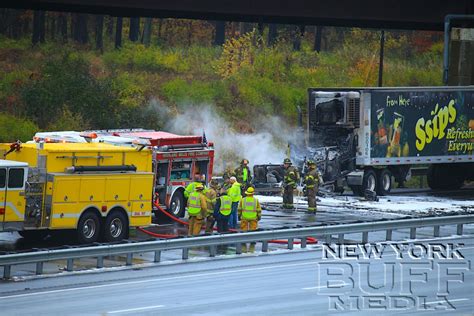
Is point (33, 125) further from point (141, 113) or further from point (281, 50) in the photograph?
point (281, 50)

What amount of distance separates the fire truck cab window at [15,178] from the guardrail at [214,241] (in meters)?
2.75

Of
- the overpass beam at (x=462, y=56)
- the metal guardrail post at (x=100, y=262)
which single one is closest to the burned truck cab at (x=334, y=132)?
the overpass beam at (x=462, y=56)

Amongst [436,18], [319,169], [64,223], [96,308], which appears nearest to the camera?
[96,308]

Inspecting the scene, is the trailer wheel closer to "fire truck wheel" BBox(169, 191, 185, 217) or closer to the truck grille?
the truck grille

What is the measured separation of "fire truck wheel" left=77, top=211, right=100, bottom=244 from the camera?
25047 millimetres

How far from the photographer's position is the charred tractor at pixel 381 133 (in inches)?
1494

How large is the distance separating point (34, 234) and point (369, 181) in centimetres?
1502

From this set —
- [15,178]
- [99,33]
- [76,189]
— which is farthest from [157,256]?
[99,33]

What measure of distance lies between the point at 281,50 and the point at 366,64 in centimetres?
515

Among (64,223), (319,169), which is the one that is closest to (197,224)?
(64,223)

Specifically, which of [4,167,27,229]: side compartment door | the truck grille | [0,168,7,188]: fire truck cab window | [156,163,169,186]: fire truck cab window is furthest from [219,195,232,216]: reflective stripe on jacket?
the truck grille

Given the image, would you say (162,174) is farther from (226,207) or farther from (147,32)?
(147,32)

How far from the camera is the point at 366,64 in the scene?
61750 millimetres

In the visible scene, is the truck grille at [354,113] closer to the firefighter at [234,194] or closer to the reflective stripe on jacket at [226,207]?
the firefighter at [234,194]
